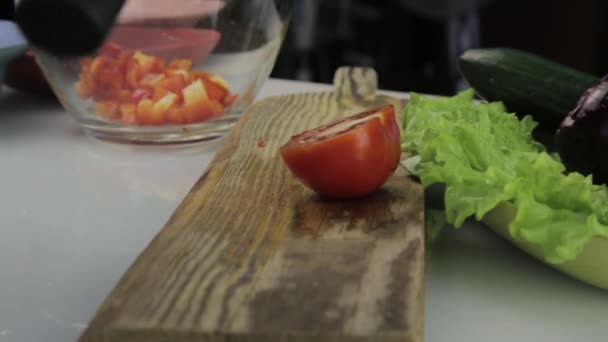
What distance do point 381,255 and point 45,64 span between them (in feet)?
1.95

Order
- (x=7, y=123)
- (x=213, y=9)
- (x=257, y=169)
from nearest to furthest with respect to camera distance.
Result: (x=257, y=169), (x=213, y=9), (x=7, y=123)

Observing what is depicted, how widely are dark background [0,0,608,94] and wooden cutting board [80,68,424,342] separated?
231 centimetres

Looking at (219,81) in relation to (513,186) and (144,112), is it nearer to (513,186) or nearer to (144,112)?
(144,112)

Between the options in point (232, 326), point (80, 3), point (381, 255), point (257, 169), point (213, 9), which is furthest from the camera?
point (213, 9)

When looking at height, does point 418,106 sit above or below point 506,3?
above

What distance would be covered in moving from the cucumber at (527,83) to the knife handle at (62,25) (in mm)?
836

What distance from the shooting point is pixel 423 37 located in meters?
3.44

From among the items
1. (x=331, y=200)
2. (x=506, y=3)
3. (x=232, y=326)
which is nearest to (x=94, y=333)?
(x=232, y=326)

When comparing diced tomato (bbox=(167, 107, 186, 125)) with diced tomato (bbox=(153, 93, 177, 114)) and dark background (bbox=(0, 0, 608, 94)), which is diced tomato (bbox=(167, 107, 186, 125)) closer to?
diced tomato (bbox=(153, 93, 177, 114))

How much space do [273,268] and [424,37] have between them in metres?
2.88

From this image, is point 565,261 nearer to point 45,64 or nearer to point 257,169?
point 257,169

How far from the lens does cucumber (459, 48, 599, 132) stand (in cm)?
112

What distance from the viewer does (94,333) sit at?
1.88 ft

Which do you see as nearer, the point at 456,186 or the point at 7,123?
the point at 456,186
